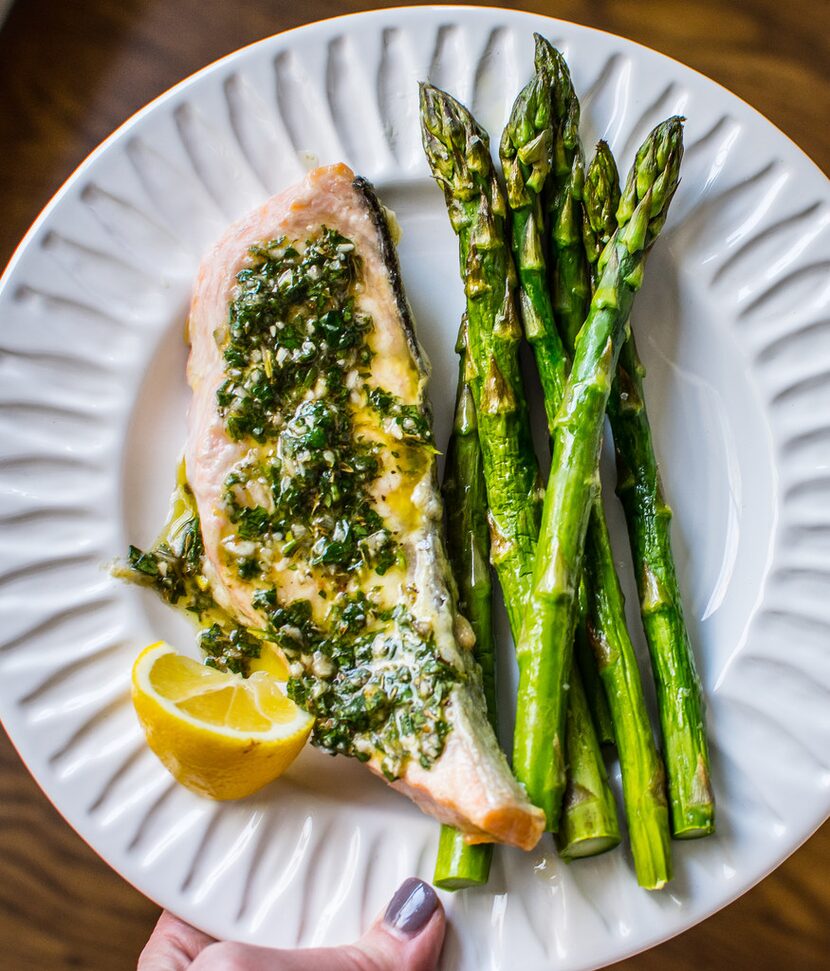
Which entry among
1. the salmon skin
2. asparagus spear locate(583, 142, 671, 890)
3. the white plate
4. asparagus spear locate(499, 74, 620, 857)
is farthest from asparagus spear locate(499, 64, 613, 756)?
the salmon skin

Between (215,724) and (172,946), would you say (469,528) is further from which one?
(172,946)

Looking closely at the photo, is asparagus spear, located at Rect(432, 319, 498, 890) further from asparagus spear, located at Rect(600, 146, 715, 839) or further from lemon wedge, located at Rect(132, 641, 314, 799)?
lemon wedge, located at Rect(132, 641, 314, 799)

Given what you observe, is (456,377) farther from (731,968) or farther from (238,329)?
(731,968)

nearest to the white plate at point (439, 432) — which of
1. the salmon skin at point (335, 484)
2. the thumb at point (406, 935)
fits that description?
the thumb at point (406, 935)

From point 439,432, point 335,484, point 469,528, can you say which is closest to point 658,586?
point 469,528

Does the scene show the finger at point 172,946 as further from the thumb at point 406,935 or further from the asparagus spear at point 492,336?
the asparagus spear at point 492,336

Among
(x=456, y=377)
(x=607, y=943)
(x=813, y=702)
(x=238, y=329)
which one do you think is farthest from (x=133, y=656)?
(x=813, y=702)
